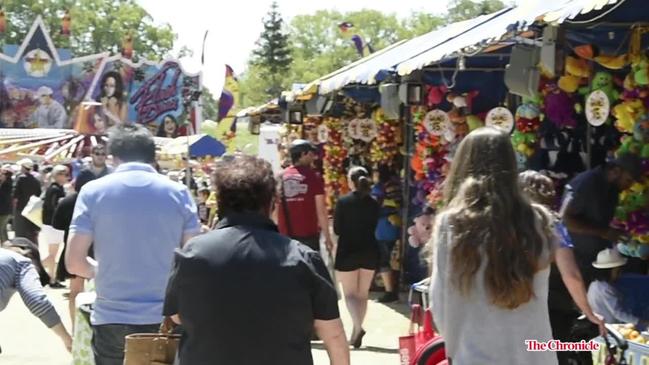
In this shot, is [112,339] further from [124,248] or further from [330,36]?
[330,36]

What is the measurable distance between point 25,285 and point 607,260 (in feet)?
13.5

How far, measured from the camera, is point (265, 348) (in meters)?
3.45

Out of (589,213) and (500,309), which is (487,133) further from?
(589,213)

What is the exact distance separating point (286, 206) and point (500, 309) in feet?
18.7

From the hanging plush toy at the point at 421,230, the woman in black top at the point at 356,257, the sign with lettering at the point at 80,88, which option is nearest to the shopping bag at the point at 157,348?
the woman in black top at the point at 356,257

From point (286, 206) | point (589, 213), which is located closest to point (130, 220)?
point (589, 213)

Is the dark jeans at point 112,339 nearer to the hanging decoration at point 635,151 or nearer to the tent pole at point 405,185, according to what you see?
the hanging decoration at point 635,151

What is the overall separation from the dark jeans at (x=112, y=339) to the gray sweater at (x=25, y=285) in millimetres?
212

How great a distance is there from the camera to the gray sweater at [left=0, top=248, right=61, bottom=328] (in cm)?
457

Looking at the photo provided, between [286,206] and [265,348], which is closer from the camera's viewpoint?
[265,348]

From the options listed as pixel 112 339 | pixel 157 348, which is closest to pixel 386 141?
pixel 112 339

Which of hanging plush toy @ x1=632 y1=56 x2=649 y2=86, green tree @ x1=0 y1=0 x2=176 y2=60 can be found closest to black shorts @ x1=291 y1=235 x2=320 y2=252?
hanging plush toy @ x1=632 y1=56 x2=649 y2=86

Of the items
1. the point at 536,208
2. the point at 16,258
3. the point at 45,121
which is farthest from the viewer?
the point at 45,121

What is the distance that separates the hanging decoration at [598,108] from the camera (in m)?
7.68
